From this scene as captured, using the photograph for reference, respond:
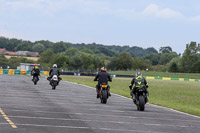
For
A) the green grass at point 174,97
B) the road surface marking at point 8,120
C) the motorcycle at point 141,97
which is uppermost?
the motorcycle at point 141,97

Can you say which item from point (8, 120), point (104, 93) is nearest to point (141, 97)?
point (104, 93)

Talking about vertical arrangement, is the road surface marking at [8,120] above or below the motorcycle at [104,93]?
below

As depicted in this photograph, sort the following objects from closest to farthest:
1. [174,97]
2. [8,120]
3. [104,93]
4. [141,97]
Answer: [8,120]
[141,97]
[104,93]
[174,97]

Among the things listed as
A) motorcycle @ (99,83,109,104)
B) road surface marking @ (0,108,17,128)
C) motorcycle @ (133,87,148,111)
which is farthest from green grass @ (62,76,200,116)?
road surface marking @ (0,108,17,128)

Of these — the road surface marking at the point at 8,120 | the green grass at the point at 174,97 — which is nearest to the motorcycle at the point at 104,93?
the green grass at the point at 174,97

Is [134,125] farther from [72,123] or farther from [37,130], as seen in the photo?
[37,130]

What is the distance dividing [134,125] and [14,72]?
2738 inches

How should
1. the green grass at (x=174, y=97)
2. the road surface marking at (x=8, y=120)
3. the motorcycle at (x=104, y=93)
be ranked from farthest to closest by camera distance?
1. the green grass at (x=174, y=97)
2. the motorcycle at (x=104, y=93)
3. the road surface marking at (x=8, y=120)

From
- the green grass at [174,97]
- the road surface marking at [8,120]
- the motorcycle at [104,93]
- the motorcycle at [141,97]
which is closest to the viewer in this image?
the road surface marking at [8,120]

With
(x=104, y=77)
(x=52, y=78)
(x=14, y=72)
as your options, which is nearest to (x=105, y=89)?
(x=104, y=77)

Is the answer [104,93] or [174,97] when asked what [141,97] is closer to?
[104,93]

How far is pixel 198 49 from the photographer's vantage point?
151250mm

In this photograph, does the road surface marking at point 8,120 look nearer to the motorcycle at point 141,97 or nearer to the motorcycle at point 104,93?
the motorcycle at point 141,97

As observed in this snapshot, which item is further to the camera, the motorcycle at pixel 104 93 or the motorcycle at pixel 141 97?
the motorcycle at pixel 104 93
